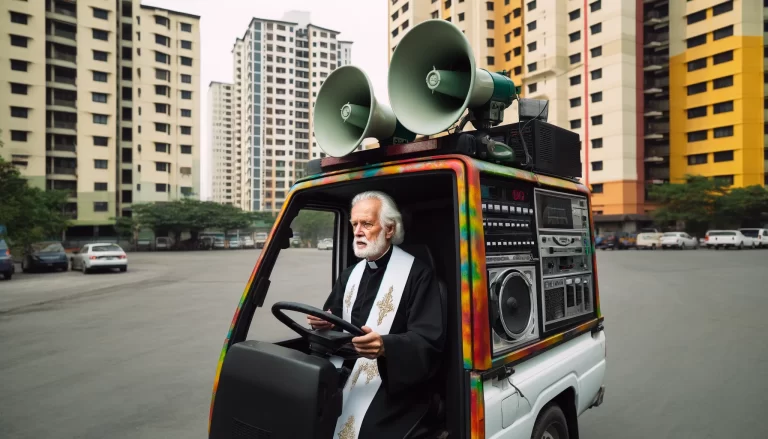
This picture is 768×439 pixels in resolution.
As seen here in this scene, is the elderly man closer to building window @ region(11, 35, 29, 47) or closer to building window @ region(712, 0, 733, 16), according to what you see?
building window @ region(712, 0, 733, 16)

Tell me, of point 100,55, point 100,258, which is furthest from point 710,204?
point 100,55

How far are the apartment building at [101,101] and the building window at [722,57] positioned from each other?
189ft

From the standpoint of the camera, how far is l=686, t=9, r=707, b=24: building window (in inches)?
1902

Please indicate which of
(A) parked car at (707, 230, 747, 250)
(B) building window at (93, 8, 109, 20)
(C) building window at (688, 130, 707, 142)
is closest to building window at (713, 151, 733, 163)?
(C) building window at (688, 130, 707, 142)

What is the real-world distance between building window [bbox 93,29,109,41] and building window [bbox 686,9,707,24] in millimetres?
61589

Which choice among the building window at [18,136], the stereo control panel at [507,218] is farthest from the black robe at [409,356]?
the building window at [18,136]

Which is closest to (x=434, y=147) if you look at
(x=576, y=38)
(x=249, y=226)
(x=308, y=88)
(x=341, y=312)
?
(x=341, y=312)

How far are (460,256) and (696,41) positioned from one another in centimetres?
5954

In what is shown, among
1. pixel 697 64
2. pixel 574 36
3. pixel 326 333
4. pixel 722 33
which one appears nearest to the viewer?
pixel 326 333

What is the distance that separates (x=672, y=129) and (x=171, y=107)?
56.9 meters

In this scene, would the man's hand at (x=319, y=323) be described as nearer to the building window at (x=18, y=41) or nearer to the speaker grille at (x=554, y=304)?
the speaker grille at (x=554, y=304)

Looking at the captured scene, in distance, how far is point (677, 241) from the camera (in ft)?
120

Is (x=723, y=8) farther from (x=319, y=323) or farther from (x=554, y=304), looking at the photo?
(x=319, y=323)

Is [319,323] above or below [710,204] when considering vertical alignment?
below
